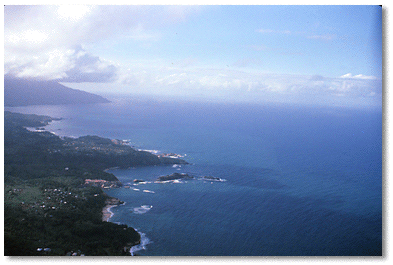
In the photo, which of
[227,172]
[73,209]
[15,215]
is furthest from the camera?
[227,172]

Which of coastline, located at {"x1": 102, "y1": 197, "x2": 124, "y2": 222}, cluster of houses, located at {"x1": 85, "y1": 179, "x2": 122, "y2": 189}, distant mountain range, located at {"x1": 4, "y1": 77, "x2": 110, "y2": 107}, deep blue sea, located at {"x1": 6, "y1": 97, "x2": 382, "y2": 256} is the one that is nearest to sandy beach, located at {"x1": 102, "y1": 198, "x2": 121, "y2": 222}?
coastline, located at {"x1": 102, "y1": 197, "x2": 124, "y2": 222}

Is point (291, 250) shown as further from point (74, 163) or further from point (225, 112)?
point (74, 163)

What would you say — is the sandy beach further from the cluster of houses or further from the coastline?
the cluster of houses

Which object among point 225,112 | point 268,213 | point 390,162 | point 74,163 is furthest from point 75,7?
point 390,162

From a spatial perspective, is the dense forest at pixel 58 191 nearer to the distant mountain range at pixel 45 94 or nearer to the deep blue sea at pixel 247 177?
the deep blue sea at pixel 247 177

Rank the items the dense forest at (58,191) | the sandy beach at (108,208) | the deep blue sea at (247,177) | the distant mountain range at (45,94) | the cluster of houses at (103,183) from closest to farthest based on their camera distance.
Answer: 1. the dense forest at (58,191)
2. the deep blue sea at (247,177)
3. the sandy beach at (108,208)
4. the cluster of houses at (103,183)
5. the distant mountain range at (45,94)

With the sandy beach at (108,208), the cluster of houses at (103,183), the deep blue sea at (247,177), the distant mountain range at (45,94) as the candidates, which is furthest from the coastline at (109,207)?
the distant mountain range at (45,94)
